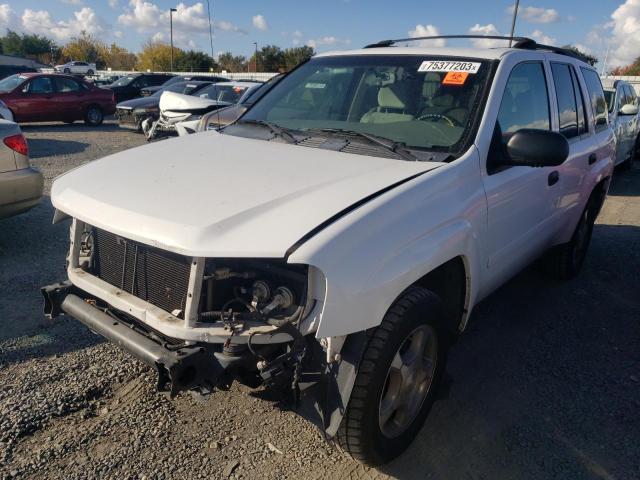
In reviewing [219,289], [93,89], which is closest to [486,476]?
[219,289]

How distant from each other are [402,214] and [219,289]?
83 cm

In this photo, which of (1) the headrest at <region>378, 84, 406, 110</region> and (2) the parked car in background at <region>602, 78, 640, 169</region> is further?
(2) the parked car in background at <region>602, 78, 640, 169</region>

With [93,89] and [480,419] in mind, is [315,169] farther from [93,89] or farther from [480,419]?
[93,89]

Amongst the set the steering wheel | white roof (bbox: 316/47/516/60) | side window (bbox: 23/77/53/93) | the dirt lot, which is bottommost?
the dirt lot

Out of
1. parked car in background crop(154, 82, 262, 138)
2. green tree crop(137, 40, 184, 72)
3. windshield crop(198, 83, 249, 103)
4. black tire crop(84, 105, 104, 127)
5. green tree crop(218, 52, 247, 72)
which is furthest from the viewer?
green tree crop(137, 40, 184, 72)

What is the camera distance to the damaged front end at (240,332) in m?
2.07

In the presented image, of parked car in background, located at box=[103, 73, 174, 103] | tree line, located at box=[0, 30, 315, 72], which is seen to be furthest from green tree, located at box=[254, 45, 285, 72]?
parked car in background, located at box=[103, 73, 174, 103]

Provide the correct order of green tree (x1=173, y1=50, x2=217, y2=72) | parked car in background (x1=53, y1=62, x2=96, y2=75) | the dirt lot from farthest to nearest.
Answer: green tree (x1=173, y1=50, x2=217, y2=72) → parked car in background (x1=53, y1=62, x2=96, y2=75) → the dirt lot

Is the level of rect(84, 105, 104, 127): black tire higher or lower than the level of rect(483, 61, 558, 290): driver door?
lower

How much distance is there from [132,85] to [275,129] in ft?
64.2

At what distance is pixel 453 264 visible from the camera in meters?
2.85

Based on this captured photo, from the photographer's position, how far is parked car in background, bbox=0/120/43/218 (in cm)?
487

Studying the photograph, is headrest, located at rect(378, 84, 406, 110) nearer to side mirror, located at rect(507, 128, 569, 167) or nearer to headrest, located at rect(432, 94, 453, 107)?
headrest, located at rect(432, 94, 453, 107)

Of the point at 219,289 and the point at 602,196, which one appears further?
the point at 602,196
